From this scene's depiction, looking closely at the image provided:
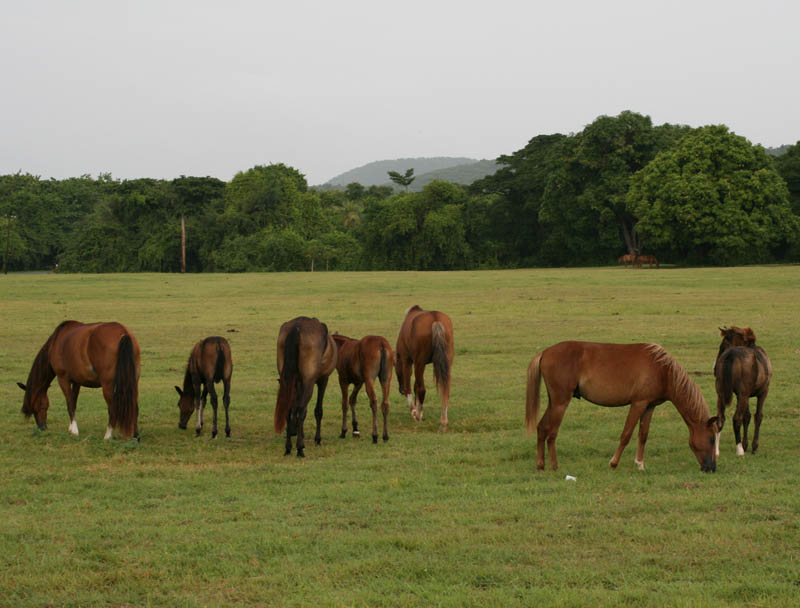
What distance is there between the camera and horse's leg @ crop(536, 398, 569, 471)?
888 centimetres

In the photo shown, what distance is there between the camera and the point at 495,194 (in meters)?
81.9

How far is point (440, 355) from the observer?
1247cm

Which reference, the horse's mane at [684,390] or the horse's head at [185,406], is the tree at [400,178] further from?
the horse's mane at [684,390]

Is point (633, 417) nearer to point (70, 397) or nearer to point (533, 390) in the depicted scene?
point (533, 390)

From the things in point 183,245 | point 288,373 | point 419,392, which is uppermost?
point 183,245

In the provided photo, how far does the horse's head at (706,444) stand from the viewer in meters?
8.74

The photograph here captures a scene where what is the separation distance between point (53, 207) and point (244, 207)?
27.6 m

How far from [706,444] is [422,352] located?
17.0 feet

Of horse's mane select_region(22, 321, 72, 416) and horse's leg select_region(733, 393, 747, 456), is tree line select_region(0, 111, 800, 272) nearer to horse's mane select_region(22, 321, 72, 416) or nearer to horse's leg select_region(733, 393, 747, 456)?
horse's leg select_region(733, 393, 747, 456)

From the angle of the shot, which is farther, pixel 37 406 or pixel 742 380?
pixel 37 406

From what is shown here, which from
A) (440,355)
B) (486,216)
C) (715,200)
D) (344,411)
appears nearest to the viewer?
(344,411)

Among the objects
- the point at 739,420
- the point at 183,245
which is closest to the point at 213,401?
the point at 739,420

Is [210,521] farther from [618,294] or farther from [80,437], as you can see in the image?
[618,294]

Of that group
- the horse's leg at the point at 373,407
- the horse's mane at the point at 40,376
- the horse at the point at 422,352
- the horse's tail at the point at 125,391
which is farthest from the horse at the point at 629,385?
the horse's mane at the point at 40,376
